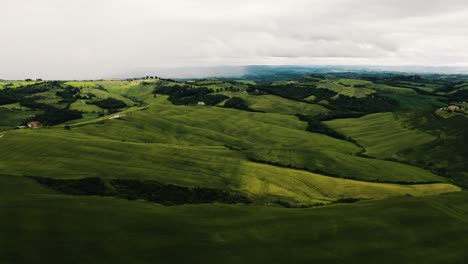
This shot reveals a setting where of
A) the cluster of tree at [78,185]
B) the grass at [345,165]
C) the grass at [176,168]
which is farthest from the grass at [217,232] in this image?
the grass at [345,165]

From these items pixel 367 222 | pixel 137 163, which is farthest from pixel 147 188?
pixel 367 222

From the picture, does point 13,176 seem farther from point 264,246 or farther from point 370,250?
point 370,250

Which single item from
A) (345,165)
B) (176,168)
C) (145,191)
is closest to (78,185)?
(145,191)

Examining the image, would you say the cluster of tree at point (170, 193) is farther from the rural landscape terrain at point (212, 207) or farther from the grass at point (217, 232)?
the grass at point (217, 232)

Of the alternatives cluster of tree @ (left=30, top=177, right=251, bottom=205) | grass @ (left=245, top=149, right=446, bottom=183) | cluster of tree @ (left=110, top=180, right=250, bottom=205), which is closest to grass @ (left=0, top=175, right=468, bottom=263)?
cluster of tree @ (left=30, top=177, right=251, bottom=205)

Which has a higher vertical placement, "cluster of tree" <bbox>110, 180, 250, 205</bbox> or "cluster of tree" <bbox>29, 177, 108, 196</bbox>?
"cluster of tree" <bbox>29, 177, 108, 196</bbox>

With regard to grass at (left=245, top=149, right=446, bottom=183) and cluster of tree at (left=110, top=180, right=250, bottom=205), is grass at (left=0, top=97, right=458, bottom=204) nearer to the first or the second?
cluster of tree at (left=110, top=180, right=250, bottom=205)

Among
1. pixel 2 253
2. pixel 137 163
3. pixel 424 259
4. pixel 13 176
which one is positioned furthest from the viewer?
pixel 137 163

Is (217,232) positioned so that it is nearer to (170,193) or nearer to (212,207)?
(212,207)
